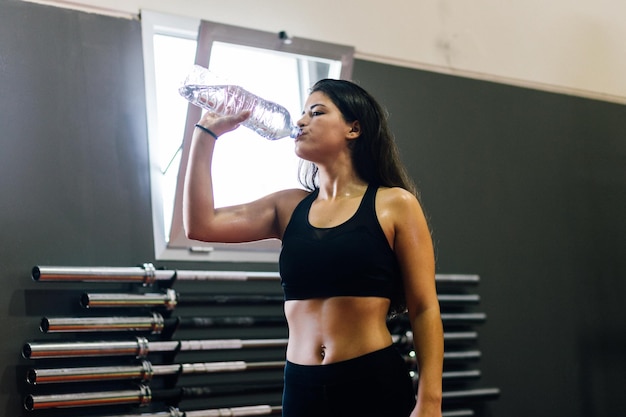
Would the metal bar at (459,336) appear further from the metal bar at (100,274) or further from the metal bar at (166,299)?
the metal bar at (100,274)

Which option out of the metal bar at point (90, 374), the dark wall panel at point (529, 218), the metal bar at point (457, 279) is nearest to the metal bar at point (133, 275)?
the metal bar at point (90, 374)

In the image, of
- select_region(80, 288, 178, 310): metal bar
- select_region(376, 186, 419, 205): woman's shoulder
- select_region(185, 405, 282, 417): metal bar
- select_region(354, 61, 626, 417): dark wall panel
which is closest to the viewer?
select_region(376, 186, 419, 205): woman's shoulder

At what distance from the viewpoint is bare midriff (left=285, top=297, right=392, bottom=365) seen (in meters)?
1.61

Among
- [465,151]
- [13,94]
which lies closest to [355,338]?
[13,94]

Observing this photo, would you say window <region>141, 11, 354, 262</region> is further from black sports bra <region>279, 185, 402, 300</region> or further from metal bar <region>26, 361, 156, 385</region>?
black sports bra <region>279, 185, 402, 300</region>

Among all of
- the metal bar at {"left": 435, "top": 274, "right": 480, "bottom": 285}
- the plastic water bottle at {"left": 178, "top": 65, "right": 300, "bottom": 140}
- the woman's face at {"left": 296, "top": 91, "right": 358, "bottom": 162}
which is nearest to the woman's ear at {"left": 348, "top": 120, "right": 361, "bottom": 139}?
the woman's face at {"left": 296, "top": 91, "right": 358, "bottom": 162}

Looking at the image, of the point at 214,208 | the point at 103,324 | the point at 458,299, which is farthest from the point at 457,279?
the point at 214,208

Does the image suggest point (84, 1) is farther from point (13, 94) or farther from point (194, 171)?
point (194, 171)

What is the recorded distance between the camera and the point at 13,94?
2.59 meters

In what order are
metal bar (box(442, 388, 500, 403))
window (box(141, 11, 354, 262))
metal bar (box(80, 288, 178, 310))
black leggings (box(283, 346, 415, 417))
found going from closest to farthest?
black leggings (box(283, 346, 415, 417)) < metal bar (box(80, 288, 178, 310)) < window (box(141, 11, 354, 262)) < metal bar (box(442, 388, 500, 403))

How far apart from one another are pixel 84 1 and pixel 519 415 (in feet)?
7.80

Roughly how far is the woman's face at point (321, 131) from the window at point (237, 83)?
101 centimetres

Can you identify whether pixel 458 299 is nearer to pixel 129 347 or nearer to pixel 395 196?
pixel 129 347

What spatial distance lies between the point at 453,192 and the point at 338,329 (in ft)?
6.56
